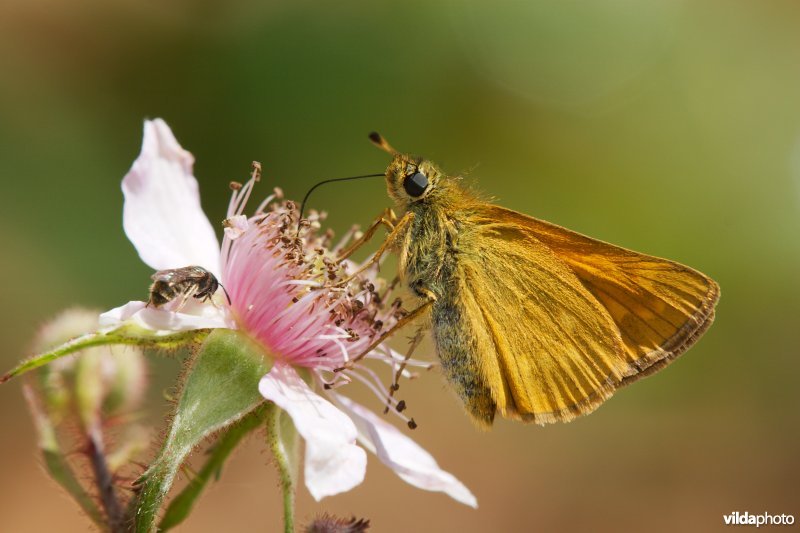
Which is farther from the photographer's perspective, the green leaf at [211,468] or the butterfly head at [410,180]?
the butterfly head at [410,180]

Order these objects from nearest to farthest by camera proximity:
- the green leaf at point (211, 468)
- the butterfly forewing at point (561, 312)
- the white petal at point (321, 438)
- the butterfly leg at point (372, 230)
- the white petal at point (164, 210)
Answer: the white petal at point (321, 438) → the green leaf at point (211, 468) → the white petal at point (164, 210) → the butterfly leg at point (372, 230) → the butterfly forewing at point (561, 312)

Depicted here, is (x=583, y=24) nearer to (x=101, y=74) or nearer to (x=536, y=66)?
(x=536, y=66)

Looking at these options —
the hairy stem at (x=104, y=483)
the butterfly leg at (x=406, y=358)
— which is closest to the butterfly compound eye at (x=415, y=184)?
the butterfly leg at (x=406, y=358)

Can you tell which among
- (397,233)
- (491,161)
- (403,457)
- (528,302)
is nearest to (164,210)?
(397,233)

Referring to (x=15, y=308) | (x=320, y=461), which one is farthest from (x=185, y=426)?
(x=15, y=308)

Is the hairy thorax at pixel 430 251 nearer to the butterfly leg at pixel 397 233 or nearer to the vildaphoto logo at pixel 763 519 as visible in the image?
the butterfly leg at pixel 397 233

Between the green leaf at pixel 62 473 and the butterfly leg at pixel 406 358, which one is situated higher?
the butterfly leg at pixel 406 358
